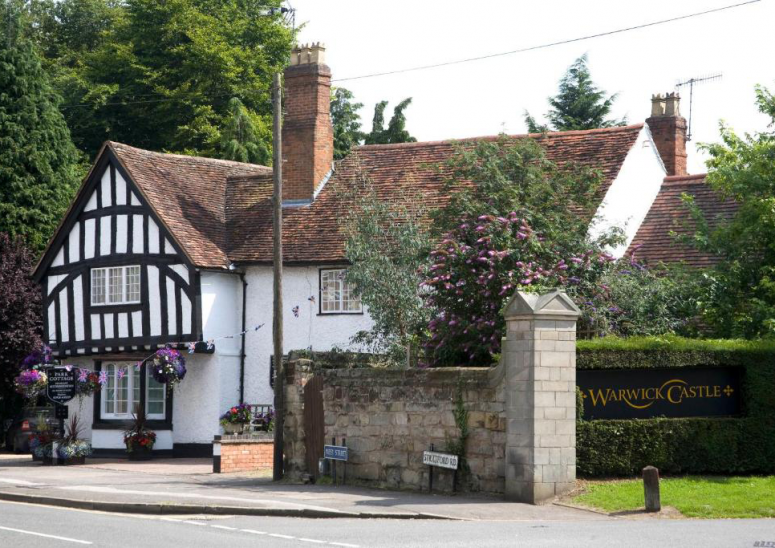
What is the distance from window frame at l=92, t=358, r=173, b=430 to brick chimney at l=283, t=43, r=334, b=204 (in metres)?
6.03

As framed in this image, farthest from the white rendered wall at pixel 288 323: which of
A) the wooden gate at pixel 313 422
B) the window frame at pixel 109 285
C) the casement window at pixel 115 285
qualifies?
the wooden gate at pixel 313 422

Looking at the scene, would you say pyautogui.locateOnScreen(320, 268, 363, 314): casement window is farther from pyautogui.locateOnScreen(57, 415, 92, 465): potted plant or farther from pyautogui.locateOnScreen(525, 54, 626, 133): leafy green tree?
pyautogui.locateOnScreen(525, 54, 626, 133): leafy green tree

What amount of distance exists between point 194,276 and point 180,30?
950 inches

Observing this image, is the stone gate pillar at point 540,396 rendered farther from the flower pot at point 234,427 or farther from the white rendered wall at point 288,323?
the white rendered wall at point 288,323

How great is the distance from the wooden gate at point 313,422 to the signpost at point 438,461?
2.96 meters

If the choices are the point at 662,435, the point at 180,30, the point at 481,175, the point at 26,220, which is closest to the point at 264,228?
the point at 481,175

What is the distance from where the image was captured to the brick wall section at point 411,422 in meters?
18.6

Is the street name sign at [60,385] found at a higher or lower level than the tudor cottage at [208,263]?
lower

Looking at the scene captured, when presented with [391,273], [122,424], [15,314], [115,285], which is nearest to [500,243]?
[391,273]

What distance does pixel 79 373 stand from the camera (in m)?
30.3

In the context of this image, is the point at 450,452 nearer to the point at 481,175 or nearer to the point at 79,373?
the point at 481,175

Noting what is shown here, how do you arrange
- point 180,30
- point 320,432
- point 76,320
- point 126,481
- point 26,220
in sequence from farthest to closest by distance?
point 180,30 → point 26,220 → point 76,320 → point 126,481 → point 320,432

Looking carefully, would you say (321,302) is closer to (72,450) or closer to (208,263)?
(208,263)

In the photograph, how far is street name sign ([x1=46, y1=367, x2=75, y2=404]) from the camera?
29.5 metres
